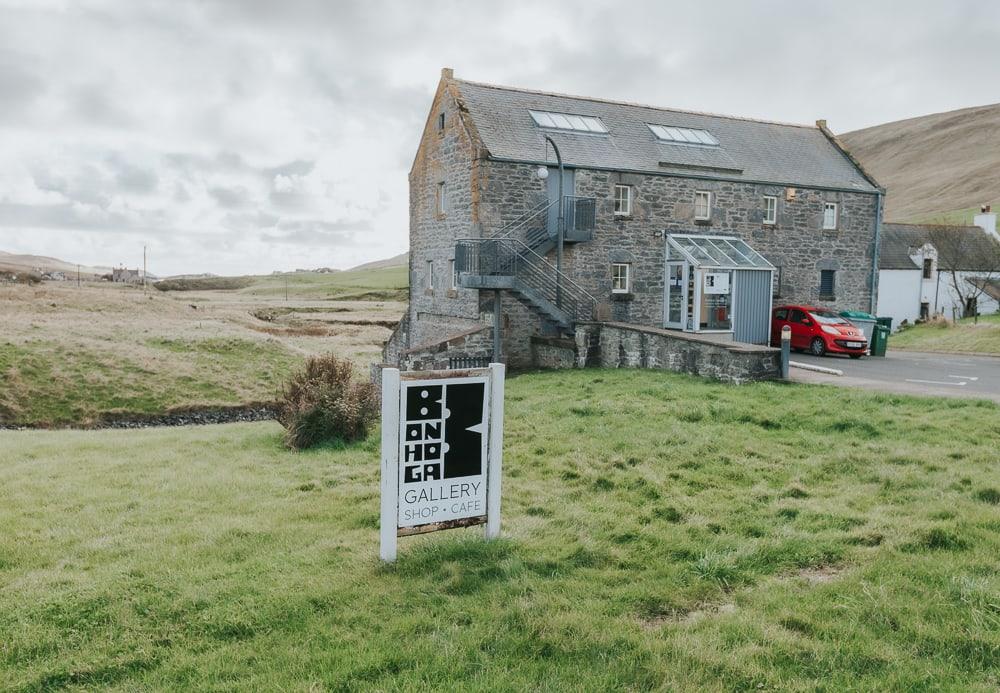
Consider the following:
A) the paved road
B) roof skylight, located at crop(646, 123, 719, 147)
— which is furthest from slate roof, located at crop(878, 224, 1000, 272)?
the paved road

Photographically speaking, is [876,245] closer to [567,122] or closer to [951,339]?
[951,339]

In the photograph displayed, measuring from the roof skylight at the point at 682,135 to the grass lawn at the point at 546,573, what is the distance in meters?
18.6

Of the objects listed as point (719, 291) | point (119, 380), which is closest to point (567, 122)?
point (719, 291)

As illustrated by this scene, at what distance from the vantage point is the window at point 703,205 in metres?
26.0

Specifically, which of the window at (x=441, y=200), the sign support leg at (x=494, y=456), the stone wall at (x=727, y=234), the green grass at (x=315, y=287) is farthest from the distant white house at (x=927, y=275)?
the green grass at (x=315, y=287)

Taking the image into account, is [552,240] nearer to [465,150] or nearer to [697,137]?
[465,150]

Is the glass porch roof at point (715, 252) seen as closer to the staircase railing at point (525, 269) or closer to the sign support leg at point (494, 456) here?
the staircase railing at point (525, 269)

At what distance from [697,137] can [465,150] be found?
9.96 metres

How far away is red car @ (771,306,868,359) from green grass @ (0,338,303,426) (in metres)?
19.0

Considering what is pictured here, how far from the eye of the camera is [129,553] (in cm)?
662

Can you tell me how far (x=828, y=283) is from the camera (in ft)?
96.2

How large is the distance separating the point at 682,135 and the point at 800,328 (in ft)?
29.5

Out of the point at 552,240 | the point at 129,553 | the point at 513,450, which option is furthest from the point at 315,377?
the point at 552,240

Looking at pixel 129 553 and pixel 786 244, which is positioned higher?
pixel 786 244
